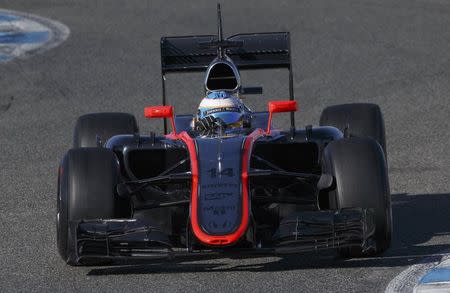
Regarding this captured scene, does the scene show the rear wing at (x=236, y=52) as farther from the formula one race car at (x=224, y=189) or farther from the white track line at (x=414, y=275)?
the white track line at (x=414, y=275)

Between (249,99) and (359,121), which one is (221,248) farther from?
(249,99)

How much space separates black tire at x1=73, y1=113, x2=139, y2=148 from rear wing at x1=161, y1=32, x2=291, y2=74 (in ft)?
1.84

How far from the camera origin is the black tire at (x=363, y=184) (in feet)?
29.6

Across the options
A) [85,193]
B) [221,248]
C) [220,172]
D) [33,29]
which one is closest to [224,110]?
[220,172]

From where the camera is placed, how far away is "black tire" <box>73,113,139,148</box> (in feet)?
36.5

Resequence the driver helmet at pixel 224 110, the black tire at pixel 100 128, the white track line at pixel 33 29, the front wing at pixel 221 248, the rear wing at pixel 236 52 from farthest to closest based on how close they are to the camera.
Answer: the white track line at pixel 33 29, the rear wing at pixel 236 52, the black tire at pixel 100 128, the driver helmet at pixel 224 110, the front wing at pixel 221 248

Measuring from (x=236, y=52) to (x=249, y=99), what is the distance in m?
4.81

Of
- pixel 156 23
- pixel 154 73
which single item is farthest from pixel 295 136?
pixel 156 23

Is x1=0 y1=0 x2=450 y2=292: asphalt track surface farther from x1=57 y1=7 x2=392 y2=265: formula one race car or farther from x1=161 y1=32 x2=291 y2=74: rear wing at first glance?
x1=161 y1=32 x2=291 y2=74: rear wing

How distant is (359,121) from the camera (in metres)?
11.0

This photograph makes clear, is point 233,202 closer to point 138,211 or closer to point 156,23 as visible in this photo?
point 138,211

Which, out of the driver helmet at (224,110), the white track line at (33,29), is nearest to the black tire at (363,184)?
the driver helmet at (224,110)

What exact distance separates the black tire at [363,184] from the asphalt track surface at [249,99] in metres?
0.19

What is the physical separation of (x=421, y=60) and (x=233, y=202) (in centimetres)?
918
